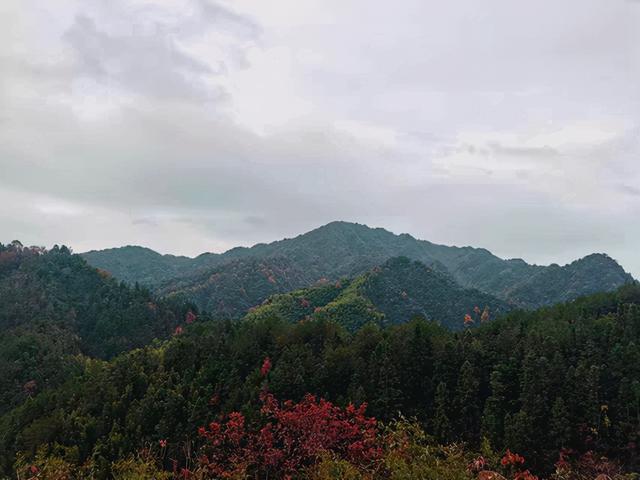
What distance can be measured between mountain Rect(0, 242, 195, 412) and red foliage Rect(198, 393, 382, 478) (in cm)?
5394

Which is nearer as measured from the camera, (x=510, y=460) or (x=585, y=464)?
(x=510, y=460)

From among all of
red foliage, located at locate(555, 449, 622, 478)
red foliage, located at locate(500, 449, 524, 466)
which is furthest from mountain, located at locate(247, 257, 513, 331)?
red foliage, located at locate(500, 449, 524, 466)

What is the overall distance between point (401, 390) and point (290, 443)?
13476mm

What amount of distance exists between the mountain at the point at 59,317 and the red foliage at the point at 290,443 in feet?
177

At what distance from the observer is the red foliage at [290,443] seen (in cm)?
2841

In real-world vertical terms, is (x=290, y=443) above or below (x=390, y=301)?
below

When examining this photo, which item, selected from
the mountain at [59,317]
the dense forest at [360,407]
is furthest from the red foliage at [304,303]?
the dense forest at [360,407]

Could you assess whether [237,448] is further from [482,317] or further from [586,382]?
[482,317]

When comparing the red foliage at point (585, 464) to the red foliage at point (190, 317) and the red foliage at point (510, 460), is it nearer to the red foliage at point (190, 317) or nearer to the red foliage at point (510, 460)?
the red foliage at point (510, 460)

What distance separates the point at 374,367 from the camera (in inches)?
1665

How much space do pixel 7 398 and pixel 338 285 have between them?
95.4 metres

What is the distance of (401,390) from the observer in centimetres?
4112

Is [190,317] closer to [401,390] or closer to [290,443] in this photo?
[401,390]

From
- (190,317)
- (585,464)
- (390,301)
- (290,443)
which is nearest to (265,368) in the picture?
(290,443)
